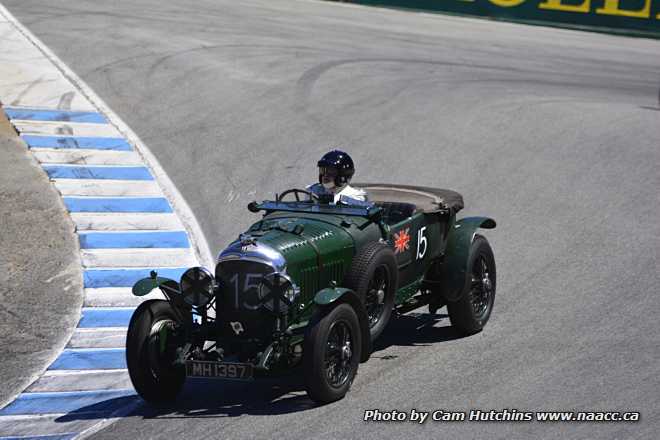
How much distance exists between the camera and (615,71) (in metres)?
21.0

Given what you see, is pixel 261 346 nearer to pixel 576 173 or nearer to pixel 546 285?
pixel 546 285

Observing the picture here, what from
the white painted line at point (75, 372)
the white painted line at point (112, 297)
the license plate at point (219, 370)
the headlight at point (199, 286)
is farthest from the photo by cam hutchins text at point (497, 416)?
the white painted line at point (112, 297)

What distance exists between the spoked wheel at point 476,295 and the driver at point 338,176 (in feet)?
4.18

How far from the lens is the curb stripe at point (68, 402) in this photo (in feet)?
26.2

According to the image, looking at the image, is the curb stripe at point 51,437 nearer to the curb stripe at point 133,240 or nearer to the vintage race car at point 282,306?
the vintage race car at point 282,306

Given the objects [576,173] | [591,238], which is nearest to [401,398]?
[591,238]

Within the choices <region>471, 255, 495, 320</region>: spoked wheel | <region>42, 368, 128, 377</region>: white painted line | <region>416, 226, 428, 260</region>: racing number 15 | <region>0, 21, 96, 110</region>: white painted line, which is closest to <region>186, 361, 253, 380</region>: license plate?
<region>42, 368, 128, 377</region>: white painted line

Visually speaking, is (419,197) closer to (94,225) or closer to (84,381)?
(84,381)

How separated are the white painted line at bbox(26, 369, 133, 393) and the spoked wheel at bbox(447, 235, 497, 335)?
3.03 metres

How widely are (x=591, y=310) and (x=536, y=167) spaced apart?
16.4 feet

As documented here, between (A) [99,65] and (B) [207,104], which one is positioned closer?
(B) [207,104]

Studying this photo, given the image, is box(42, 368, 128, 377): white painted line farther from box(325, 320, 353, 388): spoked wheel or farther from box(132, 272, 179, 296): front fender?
box(325, 320, 353, 388): spoked wheel

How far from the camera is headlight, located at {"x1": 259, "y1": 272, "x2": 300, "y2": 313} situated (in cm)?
736

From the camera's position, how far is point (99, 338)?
31.7 feet
